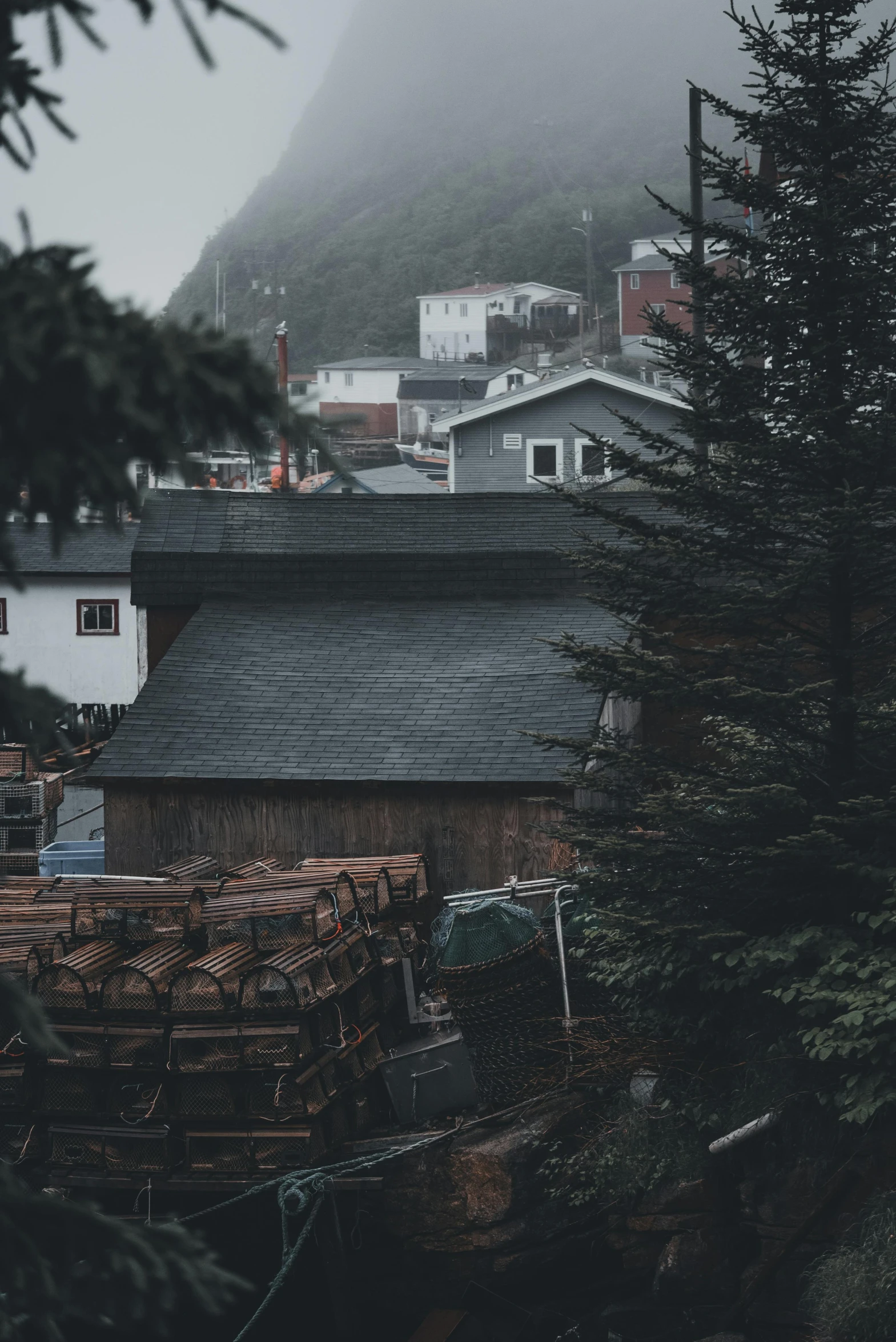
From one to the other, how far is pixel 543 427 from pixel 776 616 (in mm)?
35507

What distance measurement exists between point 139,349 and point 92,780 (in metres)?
14.0

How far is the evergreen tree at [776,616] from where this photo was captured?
35.3ft

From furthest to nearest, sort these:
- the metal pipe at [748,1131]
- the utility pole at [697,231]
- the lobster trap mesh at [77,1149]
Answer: the lobster trap mesh at [77,1149]
the utility pole at [697,231]
the metal pipe at [748,1131]

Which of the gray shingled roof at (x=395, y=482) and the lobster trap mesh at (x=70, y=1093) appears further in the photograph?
the gray shingled roof at (x=395, y=482)

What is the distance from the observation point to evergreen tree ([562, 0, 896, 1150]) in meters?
10.8

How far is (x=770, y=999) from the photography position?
11.5 m

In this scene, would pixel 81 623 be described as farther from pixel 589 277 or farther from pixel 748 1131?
pixel 589 277

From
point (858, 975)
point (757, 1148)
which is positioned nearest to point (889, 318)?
point (858, 975)

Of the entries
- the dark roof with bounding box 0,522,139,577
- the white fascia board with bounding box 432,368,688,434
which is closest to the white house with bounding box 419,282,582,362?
the white fascia board with bounding box 432,368,688,434

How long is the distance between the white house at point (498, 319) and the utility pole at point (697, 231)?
77.9 metres

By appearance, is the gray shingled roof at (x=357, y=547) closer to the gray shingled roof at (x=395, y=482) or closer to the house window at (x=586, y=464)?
the house window at (x=586, y=464)

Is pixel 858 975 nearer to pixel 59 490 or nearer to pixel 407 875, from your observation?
pixel 407 875

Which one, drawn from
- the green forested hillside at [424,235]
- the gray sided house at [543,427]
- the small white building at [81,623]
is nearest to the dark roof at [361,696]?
the gray sided house at [543,427]

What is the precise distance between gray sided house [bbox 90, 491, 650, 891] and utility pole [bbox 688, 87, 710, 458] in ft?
7.42
